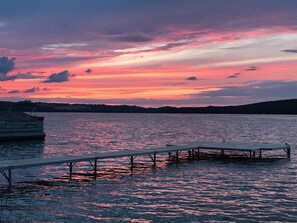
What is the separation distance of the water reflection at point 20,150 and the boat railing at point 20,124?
2.38 meters

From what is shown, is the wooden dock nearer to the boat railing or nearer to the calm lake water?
the calm lake water

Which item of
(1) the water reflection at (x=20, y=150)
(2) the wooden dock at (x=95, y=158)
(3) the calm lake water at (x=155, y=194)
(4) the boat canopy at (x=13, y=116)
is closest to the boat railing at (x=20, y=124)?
(4) the boat canopy at (x=13, y=116)

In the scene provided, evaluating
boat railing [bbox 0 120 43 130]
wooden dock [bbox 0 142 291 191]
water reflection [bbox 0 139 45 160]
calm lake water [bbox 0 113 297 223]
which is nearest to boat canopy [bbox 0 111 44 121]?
boat railing [bbox 0 120 43 130]

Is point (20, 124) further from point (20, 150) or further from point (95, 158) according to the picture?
point (95, 158)

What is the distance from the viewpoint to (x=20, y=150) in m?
55.1

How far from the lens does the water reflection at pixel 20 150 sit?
48.0 m

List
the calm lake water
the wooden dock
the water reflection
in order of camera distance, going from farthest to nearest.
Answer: the water reflection
the wooden dock
the calm lake water

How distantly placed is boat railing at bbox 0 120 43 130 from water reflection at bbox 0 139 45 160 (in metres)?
2.38

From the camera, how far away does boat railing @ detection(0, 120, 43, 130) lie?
64.7m

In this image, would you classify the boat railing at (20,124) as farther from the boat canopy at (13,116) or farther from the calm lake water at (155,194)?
the calm lake water at (155,194)

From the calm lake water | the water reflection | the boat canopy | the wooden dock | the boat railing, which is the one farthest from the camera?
the boat canopy

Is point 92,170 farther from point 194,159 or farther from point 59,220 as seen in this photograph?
point 59,220

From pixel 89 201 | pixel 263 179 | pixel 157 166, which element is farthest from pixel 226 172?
pixel 89 201

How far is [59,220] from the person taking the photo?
744 inches
